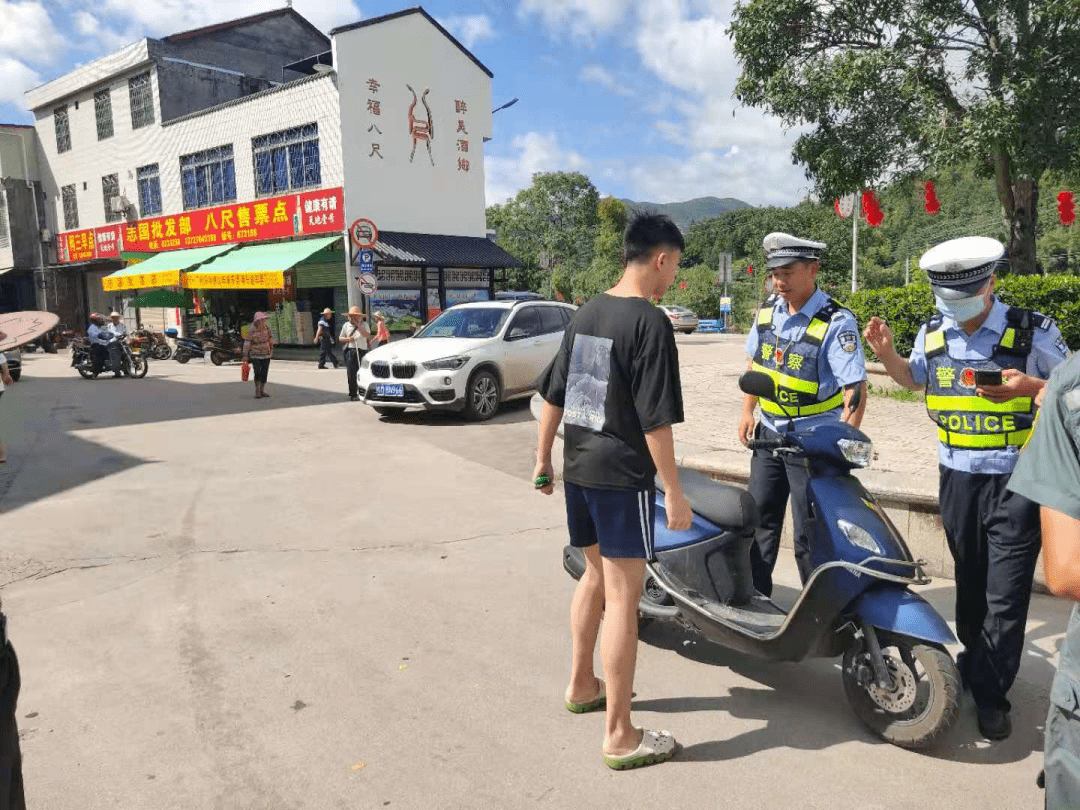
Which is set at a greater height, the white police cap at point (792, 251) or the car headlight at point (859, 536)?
the white police cap at point (792, 251)

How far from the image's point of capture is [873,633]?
9.43ft

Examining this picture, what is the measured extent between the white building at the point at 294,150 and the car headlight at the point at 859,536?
1974 centimetres

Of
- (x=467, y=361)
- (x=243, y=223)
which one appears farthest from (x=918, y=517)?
(x=243, y=223)

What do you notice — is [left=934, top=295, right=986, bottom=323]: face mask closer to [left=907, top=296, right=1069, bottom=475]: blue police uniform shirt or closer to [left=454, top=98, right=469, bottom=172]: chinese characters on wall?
[left=907, top=296, right=1069, bottom=475]: blue police uniform shirt

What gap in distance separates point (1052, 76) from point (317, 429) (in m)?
10.1

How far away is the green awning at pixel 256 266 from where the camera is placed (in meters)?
20.5

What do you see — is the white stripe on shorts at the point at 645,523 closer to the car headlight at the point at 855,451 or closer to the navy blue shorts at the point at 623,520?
the navy blue shorts at the point at 623,520

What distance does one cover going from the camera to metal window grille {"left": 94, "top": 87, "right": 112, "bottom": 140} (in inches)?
1142

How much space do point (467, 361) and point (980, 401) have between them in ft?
25.6

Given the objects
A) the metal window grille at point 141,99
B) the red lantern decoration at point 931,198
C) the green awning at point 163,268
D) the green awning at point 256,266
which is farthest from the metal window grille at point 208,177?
the red lantern decoration at point 931,198

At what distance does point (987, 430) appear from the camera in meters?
2.98

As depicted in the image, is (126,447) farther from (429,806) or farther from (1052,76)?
(1052,76)

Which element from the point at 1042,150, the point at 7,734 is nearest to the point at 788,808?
the point at 7,734

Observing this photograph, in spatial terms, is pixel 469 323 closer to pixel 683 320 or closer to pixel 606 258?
pixel 683 320
